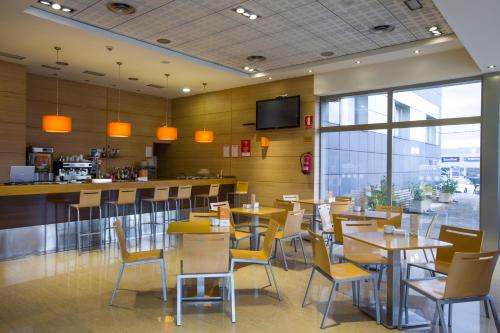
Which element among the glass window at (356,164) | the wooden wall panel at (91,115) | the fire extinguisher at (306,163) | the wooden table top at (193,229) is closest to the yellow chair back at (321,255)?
the wooden table top at (193,229)

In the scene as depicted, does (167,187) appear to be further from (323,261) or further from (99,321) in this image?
(323,261)

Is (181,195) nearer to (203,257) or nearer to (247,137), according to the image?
(247,137)

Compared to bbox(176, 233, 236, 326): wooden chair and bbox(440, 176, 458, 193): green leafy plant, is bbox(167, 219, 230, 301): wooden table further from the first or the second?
bbox(440, 176, 458, 193): green leafy plant

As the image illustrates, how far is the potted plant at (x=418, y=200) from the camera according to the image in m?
7.35

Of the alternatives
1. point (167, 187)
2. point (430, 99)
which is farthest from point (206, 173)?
point (430, 99)

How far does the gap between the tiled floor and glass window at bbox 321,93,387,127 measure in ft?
13.1

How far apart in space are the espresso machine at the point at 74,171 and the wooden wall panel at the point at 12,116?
937mm

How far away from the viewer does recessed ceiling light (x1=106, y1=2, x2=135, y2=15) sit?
5.02 m

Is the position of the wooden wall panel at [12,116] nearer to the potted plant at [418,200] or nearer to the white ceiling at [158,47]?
the white ceiling at [158,47]

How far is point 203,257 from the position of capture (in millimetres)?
3533

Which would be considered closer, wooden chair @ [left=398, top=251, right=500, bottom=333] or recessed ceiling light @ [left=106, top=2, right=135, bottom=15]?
wooden chair @ [left=398, top=251, right=500, bottom=333]

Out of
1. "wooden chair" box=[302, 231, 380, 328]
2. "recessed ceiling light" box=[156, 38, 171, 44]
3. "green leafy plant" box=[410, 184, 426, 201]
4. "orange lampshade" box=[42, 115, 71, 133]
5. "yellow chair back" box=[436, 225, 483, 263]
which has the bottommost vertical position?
"wooden chair" box=[302, 231, 380, 328]

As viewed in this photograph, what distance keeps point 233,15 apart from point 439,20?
9.94ft

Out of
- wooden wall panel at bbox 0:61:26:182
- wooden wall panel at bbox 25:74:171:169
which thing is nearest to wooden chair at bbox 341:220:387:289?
wooden wall panel at bbox 0:61:26:182
